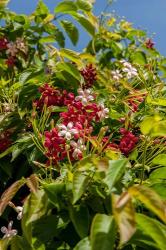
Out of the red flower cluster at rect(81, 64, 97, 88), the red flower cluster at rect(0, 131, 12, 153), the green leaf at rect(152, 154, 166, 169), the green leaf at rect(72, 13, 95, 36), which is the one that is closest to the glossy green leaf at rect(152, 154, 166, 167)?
the green leaf at rect(152, 154, 166, 169)

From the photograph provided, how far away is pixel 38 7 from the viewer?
2.87 metres

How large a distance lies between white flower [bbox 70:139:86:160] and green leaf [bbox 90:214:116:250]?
38 centimetres

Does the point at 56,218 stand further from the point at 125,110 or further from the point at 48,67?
the point at 48,67

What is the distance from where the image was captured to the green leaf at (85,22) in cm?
241

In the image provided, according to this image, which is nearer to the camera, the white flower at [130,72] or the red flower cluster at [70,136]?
the red flower cluster at [70,136]

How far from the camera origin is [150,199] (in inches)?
48.3

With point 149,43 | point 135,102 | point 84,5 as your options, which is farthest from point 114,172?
point 149,43

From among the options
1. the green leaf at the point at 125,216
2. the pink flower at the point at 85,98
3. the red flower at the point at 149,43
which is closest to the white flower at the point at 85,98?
the pink flower at the point at 85,98

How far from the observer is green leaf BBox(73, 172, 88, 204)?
1380mm

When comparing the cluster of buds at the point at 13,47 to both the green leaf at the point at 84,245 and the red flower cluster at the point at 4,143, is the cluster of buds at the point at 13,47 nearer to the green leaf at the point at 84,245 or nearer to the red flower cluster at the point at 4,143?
the red flower cluster at the point at 4,143

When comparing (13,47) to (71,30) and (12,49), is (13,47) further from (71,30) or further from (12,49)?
(71,30)

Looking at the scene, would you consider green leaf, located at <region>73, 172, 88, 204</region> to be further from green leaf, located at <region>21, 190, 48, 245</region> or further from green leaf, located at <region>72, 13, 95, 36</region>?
green leaf, located at <region>72, 13, 95, 36</region>

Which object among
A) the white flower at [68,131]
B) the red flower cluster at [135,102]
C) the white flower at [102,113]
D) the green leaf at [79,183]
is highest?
the white flower at [68,131]

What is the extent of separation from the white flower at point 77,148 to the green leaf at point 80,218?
0.49 ft
